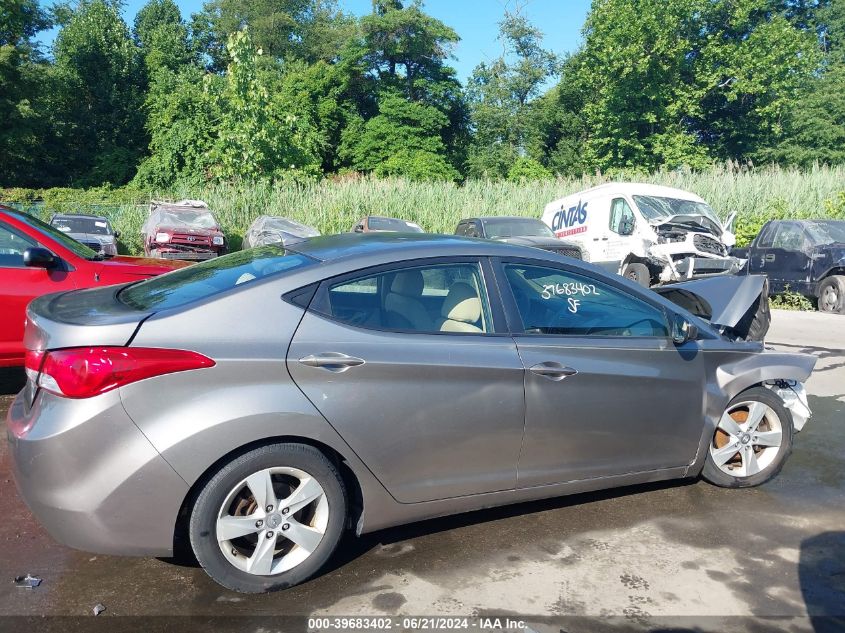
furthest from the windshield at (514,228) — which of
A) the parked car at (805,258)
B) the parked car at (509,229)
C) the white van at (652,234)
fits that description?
the parked car at (805,258)

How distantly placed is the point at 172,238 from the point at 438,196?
1004cm

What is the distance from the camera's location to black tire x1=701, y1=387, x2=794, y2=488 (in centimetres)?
450

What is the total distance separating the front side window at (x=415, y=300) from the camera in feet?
11.5

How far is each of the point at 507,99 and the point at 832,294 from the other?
39.8 meters

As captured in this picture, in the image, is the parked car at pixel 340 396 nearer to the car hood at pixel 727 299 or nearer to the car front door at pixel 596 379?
the car front door at pixel 596 379

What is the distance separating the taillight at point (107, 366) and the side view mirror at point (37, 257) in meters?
3.08

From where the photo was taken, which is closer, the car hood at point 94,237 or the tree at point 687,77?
the car hood at point 94,237

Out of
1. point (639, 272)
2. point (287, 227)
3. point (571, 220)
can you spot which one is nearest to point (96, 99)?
point (287, 227)

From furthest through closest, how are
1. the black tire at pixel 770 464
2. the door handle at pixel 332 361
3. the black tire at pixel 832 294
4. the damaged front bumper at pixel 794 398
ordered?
the black tire at pixel 832 294 < the damaged front bumper at pixel 794 398 < the black tire at pixel 770 464 < the door handle at pixel 332 361

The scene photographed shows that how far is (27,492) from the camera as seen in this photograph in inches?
126

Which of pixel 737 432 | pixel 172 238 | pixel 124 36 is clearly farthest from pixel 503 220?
pixel 124 36

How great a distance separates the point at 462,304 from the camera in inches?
151

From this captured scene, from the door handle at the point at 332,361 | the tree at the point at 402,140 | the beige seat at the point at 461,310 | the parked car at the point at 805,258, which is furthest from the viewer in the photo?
the tree at the point at 402,140

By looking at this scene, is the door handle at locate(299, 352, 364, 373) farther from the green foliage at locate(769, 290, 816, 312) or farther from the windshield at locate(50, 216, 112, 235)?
the windshield at locate(50, 216, 112, 235)
